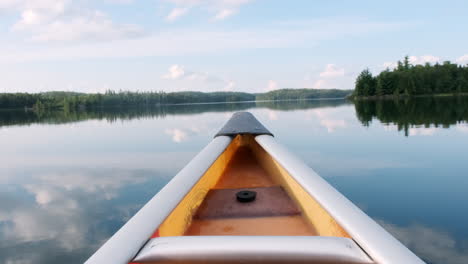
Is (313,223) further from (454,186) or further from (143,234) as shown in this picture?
(454,186)

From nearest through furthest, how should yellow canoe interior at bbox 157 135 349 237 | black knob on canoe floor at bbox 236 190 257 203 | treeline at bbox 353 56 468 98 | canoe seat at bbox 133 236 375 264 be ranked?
canoe seat at bbox 133 236 375 264 < yellow canoe interior at bbox 157 135 349 237 < black knob on canoe floor at bbox 236 190 257 203 < treeline at bbox 353 56 468 98

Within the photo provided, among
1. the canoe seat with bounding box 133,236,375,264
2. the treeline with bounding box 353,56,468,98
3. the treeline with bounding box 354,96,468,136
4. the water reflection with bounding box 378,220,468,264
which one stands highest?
the treeline with bounding box 353,56,468,98

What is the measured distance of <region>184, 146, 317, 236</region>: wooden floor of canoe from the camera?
1855 mm

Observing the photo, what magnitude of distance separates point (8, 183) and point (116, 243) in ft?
24.4

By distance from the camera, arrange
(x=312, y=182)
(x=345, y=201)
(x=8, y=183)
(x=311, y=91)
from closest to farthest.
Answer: (x=345, y=201) < (x=312, y=182) < (x=8, y=183) < (x=311, y=91)

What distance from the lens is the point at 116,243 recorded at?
3.11ft

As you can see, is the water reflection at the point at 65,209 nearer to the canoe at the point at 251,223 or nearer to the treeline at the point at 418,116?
the canoe at the point at 251,223

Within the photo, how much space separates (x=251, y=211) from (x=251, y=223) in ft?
0.61

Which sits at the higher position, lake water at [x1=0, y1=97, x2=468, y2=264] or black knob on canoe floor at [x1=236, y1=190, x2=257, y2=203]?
black knob on canoe floor at [x1=236, y1=190, x2=257, y2=203]

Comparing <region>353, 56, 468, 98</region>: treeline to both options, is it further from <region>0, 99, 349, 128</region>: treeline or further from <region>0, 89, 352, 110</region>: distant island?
<region>0, 89, 352, 110</region>: distant island

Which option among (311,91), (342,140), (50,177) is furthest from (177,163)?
(311,91)

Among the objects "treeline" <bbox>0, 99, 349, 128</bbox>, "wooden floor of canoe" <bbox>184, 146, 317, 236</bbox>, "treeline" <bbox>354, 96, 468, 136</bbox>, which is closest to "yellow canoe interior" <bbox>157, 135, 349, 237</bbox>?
"wooden floor of canoe" <bbox>184, 146, 317, 236</bbox>

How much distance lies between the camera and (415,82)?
55969 millimetres

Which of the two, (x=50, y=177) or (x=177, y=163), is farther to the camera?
(x=177, y=163)
